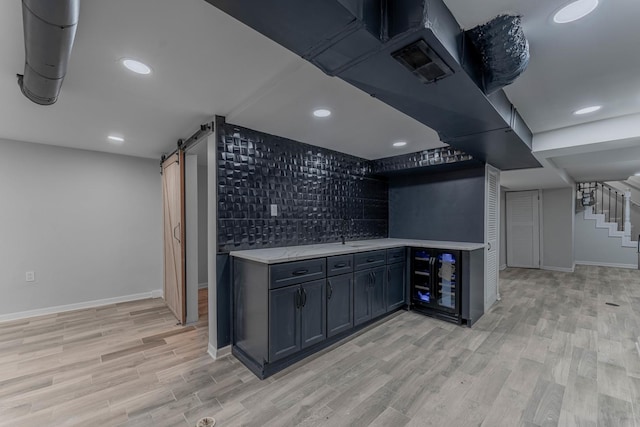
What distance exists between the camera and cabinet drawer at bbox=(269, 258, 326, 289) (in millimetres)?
2146

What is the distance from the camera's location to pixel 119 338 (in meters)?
2.88

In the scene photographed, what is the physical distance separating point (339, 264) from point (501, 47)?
6.59 ft

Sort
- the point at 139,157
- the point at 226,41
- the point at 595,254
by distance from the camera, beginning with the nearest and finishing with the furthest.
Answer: the point at 226,41
the point at 139,157
the point at 595,254

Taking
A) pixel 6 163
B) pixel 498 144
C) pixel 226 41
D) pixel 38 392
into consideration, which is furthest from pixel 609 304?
pixel 6 163

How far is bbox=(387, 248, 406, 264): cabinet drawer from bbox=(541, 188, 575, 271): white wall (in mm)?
5460

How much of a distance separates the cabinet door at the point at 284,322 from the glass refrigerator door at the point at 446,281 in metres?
1.99

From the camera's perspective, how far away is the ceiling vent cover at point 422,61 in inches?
47.9

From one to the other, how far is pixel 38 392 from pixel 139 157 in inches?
129

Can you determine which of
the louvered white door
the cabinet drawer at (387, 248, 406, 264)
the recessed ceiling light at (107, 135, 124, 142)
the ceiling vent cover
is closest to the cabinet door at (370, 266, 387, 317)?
the cabinet drawer at (387, 248, 406, 264)

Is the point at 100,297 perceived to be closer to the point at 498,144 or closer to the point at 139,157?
the point at 139,157

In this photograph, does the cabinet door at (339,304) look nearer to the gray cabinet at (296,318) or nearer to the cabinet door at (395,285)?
the gray cabinet at (296,318)

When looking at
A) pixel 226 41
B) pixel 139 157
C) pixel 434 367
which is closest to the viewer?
pixel 226 41

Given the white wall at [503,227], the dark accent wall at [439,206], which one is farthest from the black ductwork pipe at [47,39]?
the white wall at [503,227]

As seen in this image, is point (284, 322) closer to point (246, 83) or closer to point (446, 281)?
point (246, 83)
